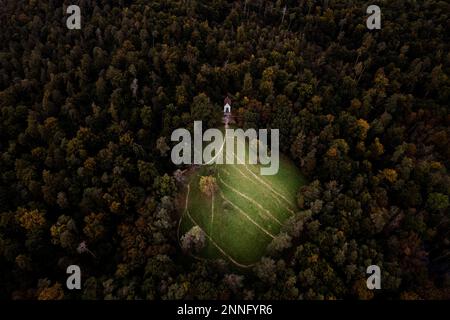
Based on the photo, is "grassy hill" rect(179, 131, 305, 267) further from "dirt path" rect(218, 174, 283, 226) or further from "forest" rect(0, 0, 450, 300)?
"forest" rect(0, 0, 450, 300)

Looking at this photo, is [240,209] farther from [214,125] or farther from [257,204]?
[214,125]

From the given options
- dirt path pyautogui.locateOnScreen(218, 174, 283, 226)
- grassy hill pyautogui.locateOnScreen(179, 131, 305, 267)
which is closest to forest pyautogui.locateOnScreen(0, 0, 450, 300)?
grassy hill pyautogui.locateOnScreen(179, 131, 305, 267)

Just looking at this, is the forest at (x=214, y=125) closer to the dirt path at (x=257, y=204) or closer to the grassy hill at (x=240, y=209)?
the grassy hill at (x=240, y=209)

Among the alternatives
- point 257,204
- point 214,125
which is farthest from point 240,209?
point 214,125

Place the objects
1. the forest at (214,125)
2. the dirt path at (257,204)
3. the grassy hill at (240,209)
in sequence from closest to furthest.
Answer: the forest at (214,125), the grassy hill at (240,209), the dirt path at (257,204)

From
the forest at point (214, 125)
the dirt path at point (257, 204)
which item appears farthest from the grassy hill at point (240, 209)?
the forest at point (214, 125)

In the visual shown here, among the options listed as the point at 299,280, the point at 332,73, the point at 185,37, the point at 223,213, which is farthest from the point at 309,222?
the point at 185,37
